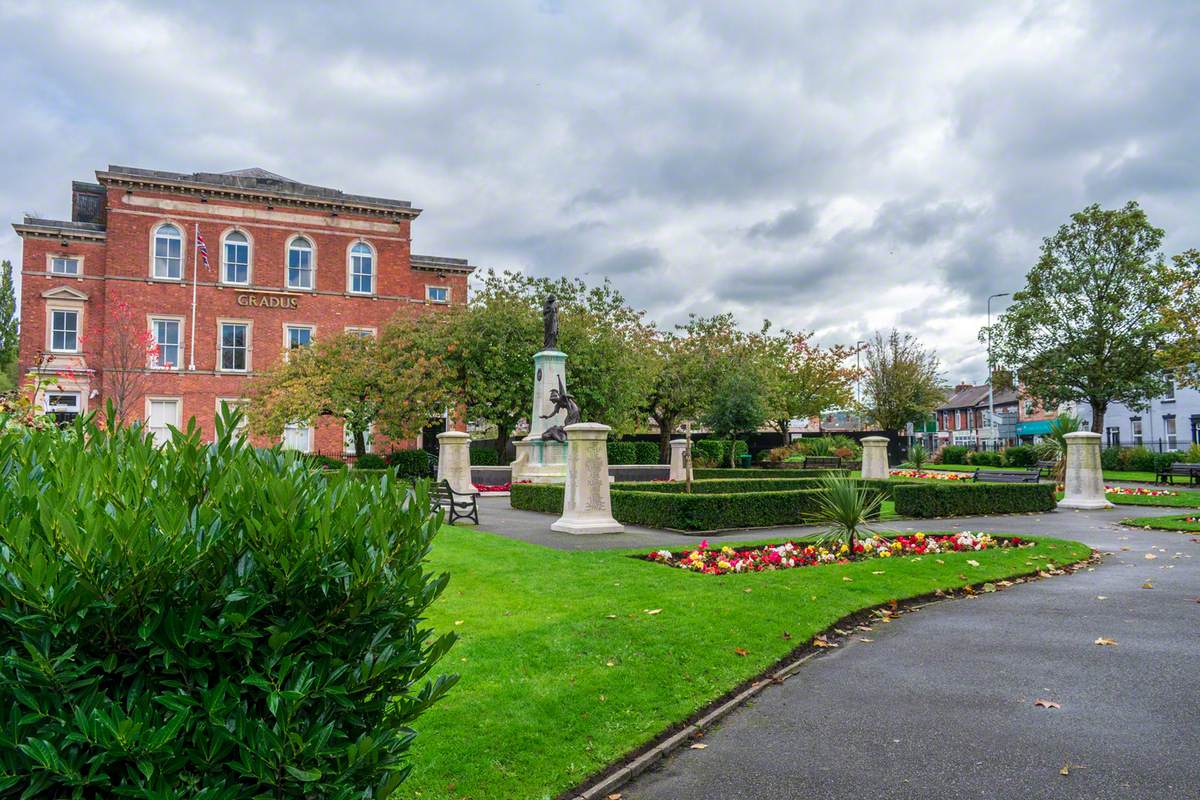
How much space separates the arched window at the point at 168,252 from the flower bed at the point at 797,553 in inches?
1468

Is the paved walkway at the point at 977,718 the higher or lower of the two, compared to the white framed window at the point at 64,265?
lower

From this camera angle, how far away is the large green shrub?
2.06 meters

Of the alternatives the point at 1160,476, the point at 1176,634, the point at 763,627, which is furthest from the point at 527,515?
the point at 1160,476

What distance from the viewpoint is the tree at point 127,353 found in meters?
35.5

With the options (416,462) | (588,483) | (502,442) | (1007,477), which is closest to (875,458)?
(1007,477)

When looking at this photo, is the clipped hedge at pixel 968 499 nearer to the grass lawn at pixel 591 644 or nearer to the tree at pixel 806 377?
the grass lawn at pixel 591 644

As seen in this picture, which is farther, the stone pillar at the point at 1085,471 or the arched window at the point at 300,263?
the arched window at the point at 300,263

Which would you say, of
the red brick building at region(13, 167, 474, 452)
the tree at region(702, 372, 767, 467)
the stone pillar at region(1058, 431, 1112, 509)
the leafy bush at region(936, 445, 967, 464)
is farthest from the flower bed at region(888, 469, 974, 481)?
the red brick building at region(13, 167, 474, 452)

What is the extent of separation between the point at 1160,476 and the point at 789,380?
2625 cm

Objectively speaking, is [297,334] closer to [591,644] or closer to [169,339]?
[169,339]

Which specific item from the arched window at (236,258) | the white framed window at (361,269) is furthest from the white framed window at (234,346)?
the white framed window at (361,269)

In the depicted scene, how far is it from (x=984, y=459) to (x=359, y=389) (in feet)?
116

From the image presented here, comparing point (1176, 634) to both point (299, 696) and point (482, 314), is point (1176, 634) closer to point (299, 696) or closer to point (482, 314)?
point (299, 696)

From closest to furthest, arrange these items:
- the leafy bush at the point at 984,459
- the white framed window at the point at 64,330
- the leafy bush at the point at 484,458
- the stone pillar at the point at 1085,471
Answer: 1. the stone pillar at the point at 1085,471
2. the leafy bush at the point at 484,458
3. the white framed window at the point at 64,330
4. the leafy bush at the point at 984,459
